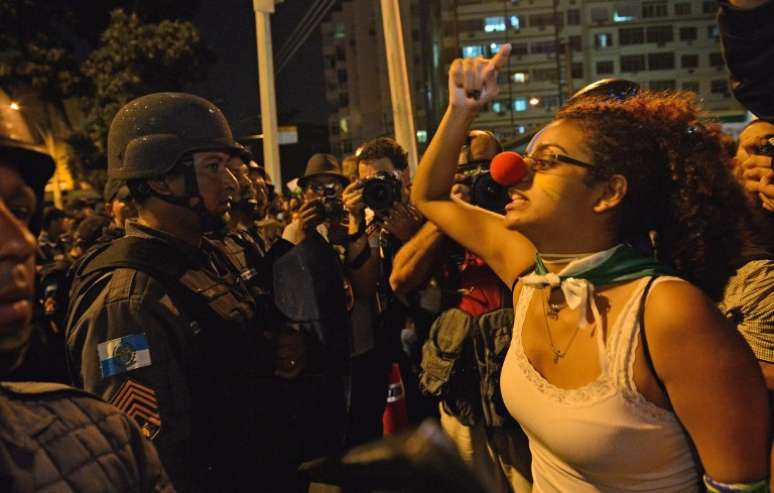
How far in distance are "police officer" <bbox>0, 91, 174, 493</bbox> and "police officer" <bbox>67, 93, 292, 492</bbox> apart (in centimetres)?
82

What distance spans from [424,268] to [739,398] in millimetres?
2282

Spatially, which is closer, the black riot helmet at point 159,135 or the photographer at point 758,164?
the photographer at point 758,164

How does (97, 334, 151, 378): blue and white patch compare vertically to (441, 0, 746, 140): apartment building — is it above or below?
below

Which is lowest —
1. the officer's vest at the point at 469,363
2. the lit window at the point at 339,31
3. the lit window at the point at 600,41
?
the officer's vest at the point at 469,363

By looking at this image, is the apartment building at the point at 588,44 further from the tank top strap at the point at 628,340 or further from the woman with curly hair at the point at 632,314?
the tank top strap at the point at 628,340

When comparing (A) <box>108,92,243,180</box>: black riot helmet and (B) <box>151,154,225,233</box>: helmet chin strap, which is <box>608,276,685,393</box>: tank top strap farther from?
(A) <box>108,92,243,180</box>: black riot helmet

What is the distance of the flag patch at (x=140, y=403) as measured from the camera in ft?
7.25

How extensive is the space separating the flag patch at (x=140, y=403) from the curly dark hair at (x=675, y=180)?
5.38 feet

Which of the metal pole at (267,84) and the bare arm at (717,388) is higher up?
the metal pole at (267,84)

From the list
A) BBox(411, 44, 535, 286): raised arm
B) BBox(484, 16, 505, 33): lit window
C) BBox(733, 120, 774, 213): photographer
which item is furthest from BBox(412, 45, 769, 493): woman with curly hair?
BBox(484, 16, 505, 33): lit window

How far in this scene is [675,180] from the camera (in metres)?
2.13

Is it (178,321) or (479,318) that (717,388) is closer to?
(178,321)

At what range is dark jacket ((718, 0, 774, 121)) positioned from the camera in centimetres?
158

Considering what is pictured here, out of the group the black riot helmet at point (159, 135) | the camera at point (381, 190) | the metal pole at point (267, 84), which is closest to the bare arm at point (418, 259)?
the camera at point (381, 190)
